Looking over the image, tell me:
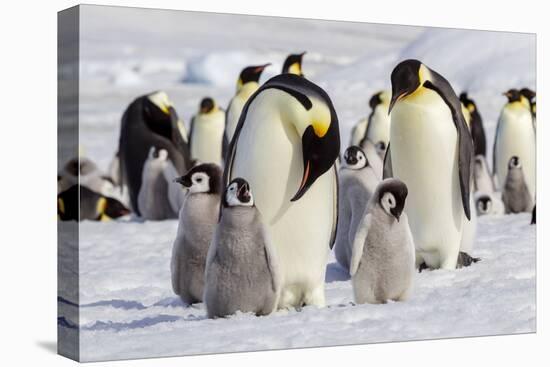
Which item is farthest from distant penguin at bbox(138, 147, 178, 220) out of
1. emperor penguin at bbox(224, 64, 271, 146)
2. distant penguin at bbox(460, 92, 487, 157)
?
distant penguin at bbox(460, 92, 487, 157)

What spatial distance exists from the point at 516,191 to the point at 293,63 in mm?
2475

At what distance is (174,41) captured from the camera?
6.07 meters

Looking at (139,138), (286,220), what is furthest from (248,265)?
(139,138)

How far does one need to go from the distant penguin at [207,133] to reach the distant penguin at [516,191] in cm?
196

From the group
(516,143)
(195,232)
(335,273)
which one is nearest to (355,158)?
(335,273)

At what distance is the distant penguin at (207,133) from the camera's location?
729 cm

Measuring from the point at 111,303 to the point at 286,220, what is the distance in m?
0.92

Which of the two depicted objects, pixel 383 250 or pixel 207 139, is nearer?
pixel 383 250

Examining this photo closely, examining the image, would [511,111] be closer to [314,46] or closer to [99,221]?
[314,46]

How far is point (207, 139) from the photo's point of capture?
7.65 m

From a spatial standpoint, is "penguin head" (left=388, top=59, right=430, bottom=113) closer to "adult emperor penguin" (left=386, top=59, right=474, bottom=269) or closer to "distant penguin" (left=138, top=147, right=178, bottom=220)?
"adult emperor penguin" (left=386, top=59, right=474, bottom=269)

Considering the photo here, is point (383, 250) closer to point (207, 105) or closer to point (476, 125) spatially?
point (476, 125)

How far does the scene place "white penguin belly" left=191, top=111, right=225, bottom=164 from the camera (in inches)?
291

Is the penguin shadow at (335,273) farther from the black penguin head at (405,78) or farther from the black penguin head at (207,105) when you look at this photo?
the black penguin head at (207,105)
